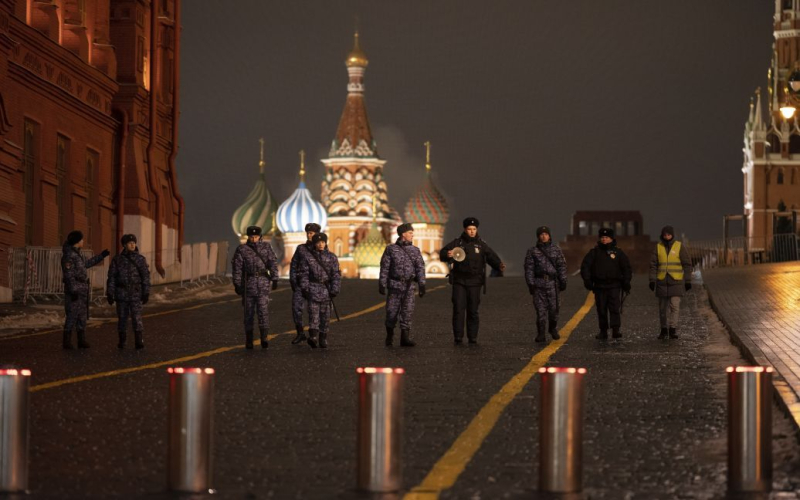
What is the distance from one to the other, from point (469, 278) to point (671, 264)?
3472 mm

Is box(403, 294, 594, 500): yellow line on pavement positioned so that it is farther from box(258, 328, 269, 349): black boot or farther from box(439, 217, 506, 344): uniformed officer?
box(258, 328, 269, 349): black boot

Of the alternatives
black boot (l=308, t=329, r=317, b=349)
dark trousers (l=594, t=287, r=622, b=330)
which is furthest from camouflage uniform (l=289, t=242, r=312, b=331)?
dark trousers (l=594, t=287, r=622, b=330)

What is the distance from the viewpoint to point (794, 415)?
11875 millimetres

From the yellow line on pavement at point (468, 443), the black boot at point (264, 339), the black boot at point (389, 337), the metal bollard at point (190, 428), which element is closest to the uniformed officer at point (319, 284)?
the black boot at point (264, 339)

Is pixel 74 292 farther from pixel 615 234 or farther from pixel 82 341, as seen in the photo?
pixel 615 234

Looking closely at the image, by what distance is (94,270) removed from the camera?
3819 cm

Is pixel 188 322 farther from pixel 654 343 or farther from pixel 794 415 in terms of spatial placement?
pixel 794 415

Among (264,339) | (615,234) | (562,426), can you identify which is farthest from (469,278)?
(615,234)

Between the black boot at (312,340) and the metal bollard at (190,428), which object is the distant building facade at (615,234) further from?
the metal bollard at (190,428)

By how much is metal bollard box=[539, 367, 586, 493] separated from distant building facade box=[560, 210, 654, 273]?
128401 millimetres

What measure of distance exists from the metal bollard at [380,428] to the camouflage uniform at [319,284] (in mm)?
12333

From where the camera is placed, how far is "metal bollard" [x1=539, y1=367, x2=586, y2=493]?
8758mm

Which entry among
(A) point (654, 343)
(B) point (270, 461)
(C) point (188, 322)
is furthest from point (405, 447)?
(C) point (188, 322)

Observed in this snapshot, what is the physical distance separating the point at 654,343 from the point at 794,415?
998cm
